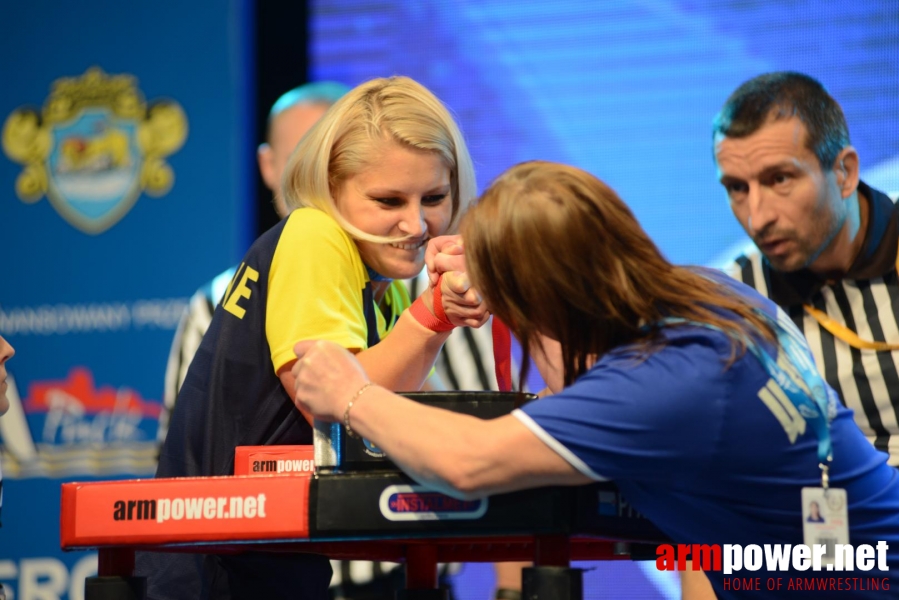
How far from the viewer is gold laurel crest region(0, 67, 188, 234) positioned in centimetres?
410

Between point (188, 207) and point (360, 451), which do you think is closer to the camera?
point (360, 451)

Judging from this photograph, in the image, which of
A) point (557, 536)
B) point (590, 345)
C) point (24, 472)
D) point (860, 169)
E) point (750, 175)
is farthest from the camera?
point (24, 472)

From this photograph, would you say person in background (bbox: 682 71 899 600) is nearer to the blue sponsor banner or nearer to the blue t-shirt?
the blue t-shirt

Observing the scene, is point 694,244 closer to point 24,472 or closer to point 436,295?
point 436,295

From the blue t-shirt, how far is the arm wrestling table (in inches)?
2.8

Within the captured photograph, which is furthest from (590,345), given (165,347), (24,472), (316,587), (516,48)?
(24,472)

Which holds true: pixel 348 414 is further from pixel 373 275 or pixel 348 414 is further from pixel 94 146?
pixel 94 146

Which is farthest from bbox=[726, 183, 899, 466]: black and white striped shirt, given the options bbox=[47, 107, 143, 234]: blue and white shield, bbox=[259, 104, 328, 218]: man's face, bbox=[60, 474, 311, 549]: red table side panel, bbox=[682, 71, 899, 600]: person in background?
bbox=[47, 107, 143, 234]: blue and white shield

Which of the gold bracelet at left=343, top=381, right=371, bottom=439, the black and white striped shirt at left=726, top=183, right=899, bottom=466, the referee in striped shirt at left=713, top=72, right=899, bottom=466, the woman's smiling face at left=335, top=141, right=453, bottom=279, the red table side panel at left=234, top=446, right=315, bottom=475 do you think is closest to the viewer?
the gold bracelet at left=343, top=381, right=371, bottom=439

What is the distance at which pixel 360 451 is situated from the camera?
1.48 metres

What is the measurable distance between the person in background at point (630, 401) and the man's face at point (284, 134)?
2.24m

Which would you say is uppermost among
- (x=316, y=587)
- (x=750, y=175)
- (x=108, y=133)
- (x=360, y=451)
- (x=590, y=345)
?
(x=108, y=133)

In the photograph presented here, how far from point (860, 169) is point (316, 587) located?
2336 millimetres

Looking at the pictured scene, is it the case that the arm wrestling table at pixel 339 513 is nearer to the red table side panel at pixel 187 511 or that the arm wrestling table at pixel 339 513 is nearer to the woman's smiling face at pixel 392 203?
the red table side panel at pixel 187 511
